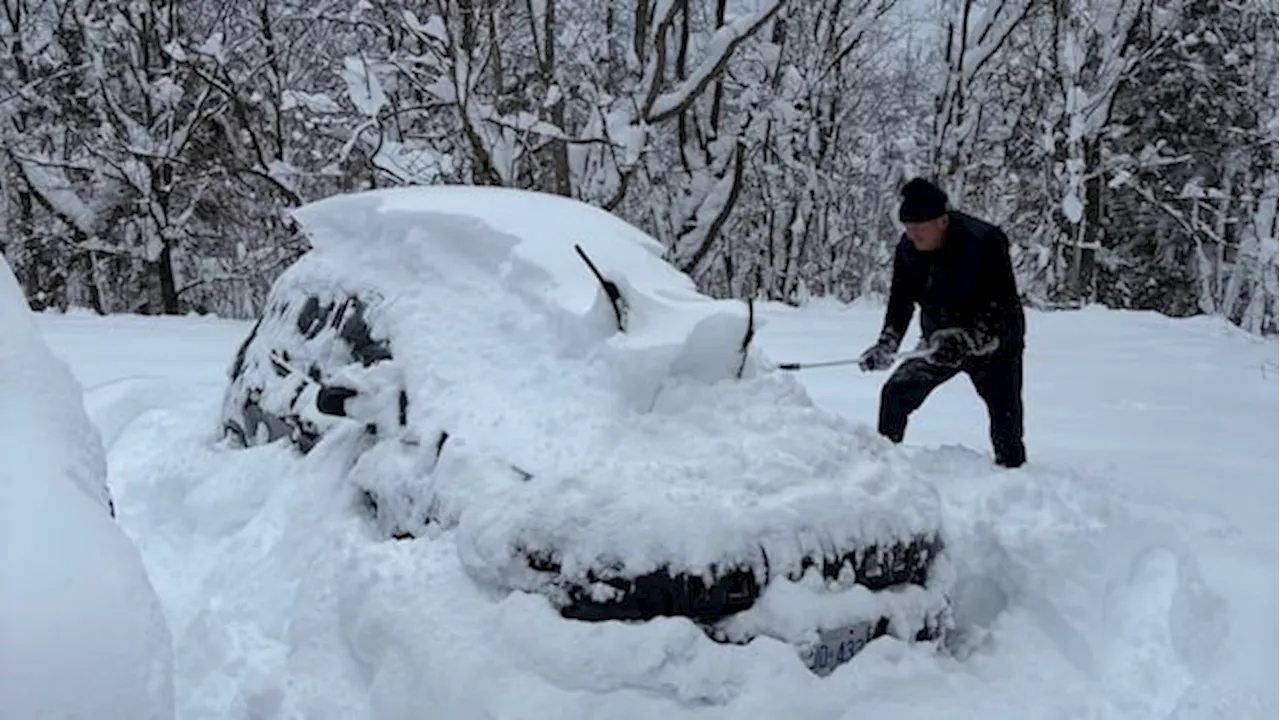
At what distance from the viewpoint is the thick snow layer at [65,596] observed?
1.82 m

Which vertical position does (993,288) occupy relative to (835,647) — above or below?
above

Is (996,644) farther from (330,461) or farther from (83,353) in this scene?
(83,353)

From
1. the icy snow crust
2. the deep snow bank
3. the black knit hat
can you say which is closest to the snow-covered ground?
the deep snow bank

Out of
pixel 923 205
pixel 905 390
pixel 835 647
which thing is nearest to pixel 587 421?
pixel 835 647

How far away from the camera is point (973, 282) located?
5.18m

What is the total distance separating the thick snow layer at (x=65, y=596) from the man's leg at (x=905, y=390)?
12.4ft

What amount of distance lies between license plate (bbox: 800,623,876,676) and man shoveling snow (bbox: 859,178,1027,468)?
2153 millimetres

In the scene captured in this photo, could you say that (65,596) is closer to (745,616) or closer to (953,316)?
(745,616)

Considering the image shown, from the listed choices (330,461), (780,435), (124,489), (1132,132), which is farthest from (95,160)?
(1132,132)

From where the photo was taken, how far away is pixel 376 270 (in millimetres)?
4777

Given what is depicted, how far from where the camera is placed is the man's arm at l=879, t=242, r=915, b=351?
5.48 metres

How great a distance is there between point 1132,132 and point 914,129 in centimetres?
533

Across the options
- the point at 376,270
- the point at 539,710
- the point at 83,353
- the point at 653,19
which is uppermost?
the point at 653,19

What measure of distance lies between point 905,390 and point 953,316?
42 centimetres
